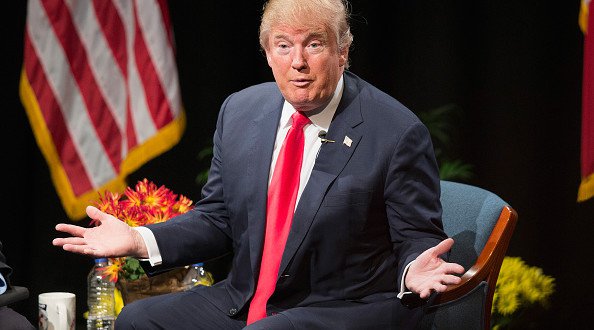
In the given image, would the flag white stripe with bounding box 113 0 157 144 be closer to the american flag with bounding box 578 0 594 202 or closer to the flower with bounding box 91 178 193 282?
the flower with bounding box 91 178 193 282

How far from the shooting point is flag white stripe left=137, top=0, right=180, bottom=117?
419cm

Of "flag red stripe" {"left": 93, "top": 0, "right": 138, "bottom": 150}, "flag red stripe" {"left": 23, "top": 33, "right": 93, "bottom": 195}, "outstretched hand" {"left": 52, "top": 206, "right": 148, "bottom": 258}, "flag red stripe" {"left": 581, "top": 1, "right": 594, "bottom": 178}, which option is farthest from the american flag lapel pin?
"flag red stripe" {"left": 23, "top": 33, "right": 93, "bottom": 195}

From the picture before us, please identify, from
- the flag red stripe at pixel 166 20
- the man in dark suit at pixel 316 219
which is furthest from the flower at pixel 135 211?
the flag red stripe at pixel 166 20

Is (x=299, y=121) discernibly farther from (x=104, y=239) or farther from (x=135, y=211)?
(x=135, y=211)

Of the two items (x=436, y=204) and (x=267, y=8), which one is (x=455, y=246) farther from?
(x=267, y=8)

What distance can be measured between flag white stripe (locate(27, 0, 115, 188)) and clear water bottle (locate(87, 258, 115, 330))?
0.75 m

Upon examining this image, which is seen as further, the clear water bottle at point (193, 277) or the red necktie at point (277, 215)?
the clear water bottle at point (193, 277)

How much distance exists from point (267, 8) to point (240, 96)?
0.35 meters

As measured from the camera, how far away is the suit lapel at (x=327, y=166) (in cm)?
257

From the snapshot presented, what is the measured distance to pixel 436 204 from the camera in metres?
2.57

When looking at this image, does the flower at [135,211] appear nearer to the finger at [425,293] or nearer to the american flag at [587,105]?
the finger at [425,293]

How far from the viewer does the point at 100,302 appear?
3.67m

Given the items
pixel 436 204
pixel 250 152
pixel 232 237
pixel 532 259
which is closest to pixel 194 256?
pixel 232 237

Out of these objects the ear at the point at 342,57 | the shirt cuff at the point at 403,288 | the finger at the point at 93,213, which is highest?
the ear at the point at 342,57
